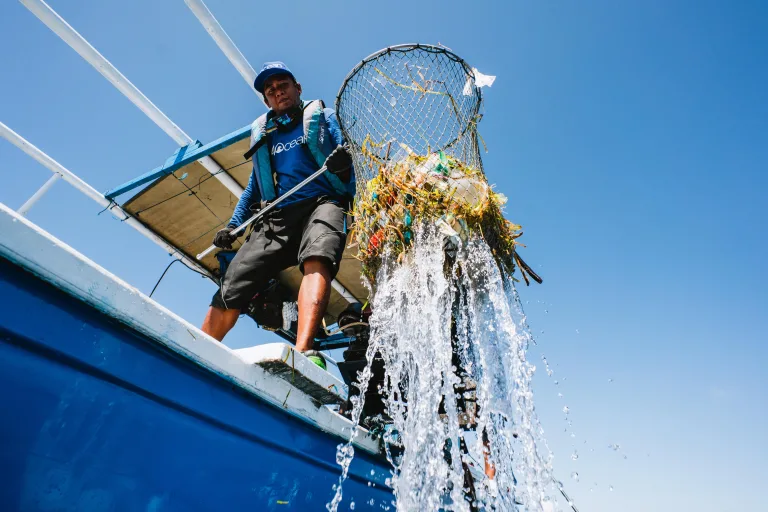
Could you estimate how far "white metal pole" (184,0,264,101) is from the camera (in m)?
3.13

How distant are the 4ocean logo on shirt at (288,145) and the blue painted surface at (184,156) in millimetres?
753

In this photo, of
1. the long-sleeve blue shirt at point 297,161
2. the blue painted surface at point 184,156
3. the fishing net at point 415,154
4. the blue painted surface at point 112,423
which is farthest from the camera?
the blue painted surface at point 184,156

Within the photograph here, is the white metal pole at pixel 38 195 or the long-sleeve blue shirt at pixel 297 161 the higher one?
the long-sleeve blue shirt at pixel 297 161

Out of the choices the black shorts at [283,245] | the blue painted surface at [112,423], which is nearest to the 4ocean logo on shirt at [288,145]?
the black shorts at [283,245]

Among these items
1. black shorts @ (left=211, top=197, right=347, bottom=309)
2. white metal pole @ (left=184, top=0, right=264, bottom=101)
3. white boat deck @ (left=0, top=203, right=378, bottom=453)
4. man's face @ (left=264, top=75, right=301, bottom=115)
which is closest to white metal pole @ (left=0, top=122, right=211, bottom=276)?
white metal pole @ (left=184, top=0, right=264, bottom=101)

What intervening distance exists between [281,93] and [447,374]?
252cm

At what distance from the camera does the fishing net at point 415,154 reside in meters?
2.59

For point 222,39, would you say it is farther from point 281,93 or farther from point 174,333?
Result: point 174,333

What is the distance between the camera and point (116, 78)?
3271 millimetres

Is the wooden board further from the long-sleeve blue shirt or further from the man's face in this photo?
the long-sleeve blue shirt

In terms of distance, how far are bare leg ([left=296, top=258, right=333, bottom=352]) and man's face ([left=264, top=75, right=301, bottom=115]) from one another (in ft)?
4.97

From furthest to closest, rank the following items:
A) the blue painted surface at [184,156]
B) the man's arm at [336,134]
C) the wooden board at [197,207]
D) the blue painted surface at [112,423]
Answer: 1. the wooden board at [197,207]
2. the blue painted surface at [184,156]
3. the man's arm at [336,134]
4. the blue painted surface at [112,423]

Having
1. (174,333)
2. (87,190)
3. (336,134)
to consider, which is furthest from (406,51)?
(87,190)

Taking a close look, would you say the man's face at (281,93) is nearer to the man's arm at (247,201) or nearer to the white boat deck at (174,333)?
the man's arm at (247,201)
